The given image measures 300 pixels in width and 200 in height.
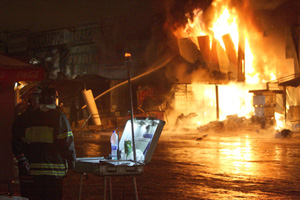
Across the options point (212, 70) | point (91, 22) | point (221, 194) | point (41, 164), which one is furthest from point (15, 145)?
point (91, 22)

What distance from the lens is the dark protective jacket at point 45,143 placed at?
13.7 ft

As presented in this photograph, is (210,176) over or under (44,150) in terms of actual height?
under

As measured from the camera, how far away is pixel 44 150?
4.20m

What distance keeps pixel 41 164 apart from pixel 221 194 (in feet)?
12.9

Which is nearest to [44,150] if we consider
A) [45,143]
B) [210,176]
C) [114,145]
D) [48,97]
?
[45,143]

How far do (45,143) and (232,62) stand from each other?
2394cm

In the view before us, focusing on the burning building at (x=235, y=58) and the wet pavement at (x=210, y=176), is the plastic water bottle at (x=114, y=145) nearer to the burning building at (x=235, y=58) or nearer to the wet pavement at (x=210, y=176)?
the wet pavement at (x=210, y=176)

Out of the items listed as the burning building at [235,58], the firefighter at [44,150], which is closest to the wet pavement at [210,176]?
the firefighter at [44,150]

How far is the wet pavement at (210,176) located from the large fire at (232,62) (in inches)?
509

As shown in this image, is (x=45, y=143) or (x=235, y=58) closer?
(x=45, y=143)

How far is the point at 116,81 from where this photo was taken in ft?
92.8

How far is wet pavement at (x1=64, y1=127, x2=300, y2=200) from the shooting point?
7000mm

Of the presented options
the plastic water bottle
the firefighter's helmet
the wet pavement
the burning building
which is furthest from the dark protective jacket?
the burning building

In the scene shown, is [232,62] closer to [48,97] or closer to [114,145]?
[114,145]
